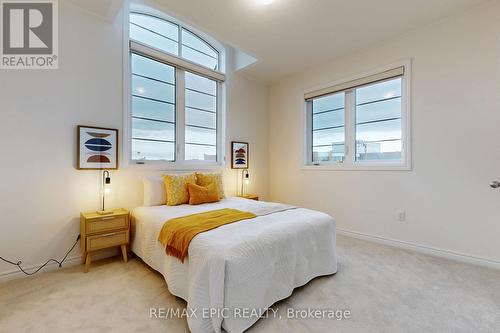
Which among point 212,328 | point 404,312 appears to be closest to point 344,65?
point 404,312

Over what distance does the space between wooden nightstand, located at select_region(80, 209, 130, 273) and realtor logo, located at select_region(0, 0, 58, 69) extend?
1.61 metres

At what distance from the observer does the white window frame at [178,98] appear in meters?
2.81

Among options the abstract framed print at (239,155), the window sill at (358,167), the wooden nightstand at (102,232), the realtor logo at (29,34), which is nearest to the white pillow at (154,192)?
the wooden nightstand at (102,232)

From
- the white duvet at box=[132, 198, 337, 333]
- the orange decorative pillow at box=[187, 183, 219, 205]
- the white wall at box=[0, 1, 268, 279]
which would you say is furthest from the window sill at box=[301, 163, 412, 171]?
the white wall at box=[0, 1, 268, 279]

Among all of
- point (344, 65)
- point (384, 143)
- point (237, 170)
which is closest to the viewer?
point (384, 143)

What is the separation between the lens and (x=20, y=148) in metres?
2.17

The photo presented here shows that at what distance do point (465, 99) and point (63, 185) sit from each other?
4.39 metres

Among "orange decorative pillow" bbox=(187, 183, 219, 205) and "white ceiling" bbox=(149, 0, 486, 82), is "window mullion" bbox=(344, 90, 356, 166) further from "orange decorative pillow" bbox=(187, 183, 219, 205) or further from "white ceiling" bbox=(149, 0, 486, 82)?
"orange decorative pillow" bbox=(187, 183, 219, 205)

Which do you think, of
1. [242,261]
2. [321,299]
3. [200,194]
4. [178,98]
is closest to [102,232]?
[200,194]

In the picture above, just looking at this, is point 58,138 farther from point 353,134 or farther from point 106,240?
point 353,134

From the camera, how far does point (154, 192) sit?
109 inches

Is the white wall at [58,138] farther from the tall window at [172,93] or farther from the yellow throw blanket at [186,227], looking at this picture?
the yellow throw blanket at [186,227]

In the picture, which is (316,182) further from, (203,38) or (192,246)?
(203,38)

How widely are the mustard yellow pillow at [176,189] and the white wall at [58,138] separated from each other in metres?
0.43
